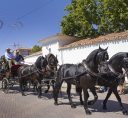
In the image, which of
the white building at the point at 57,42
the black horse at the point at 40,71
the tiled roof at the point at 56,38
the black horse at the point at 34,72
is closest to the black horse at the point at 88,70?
the black horse at the point at 40,71

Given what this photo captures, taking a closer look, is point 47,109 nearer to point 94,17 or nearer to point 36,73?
point 36,73

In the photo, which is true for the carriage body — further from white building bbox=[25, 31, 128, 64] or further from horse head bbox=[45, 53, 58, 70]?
white building bbox=[25, 31, 128, 64]

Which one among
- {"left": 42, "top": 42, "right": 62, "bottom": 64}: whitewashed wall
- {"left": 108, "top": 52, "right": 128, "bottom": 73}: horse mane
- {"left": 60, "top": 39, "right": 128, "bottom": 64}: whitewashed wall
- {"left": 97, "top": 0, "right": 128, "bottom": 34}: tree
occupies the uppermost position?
{"left": 97, "top": 0, "right": 128, "bottom": 34}: tree

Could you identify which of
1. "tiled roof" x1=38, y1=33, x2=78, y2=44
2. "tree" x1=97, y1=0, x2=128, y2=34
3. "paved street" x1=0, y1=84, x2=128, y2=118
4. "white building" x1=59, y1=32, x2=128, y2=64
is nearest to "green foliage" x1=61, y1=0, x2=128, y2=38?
"tree" x1=97, y1=0, x2=128, y2=34

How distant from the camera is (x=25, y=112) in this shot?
11180 mm

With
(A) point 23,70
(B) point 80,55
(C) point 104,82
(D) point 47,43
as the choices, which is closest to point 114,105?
(C) point 104,82

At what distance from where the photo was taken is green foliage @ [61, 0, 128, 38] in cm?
2914

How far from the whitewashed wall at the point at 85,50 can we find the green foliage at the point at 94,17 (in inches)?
233

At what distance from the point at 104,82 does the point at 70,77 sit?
1442mm

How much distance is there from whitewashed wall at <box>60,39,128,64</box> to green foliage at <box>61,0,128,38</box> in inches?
233

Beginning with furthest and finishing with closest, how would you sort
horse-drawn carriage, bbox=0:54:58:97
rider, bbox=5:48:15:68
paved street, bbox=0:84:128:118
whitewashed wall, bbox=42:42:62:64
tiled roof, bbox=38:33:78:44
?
tiled roof, bbox=38:33:78:44 → whitewashed wall, bbox=42:42:62:64 → rider, bbox=5:48:15:68 → horse-drawn carriage, bbox=0:54:58:97 → paved street, bbox=0:84:128:118

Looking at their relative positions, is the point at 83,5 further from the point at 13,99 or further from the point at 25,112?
the point at 25,112

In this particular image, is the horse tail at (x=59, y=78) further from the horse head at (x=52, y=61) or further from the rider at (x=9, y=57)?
the rider at (x=9, y=57)

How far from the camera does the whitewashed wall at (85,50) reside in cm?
2016
